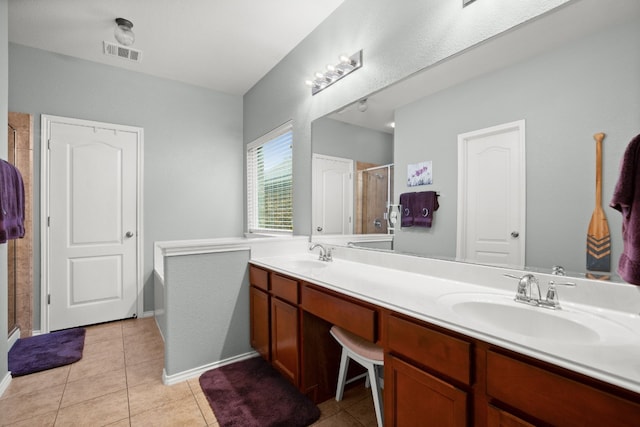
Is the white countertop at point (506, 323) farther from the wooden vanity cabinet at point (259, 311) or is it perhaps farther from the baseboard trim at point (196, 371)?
the baseboard trim at point (196, 371)

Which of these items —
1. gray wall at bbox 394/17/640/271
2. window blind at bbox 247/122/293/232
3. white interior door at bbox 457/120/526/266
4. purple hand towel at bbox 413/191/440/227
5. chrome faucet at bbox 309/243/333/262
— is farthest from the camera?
window blind at bbox 247/122/293/232

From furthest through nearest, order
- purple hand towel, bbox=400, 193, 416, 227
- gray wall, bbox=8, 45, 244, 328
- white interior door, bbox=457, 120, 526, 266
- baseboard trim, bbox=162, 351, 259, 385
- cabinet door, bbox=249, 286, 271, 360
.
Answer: gray wall, bbox=8, 45, 244, 328
cabinet door, bbox=249, 286, 271, 360
baseboard trim, bbox=162, 351, 259, 385
purple hand towel, bbox=400, 193, 416, 227
white interior door, bbox=457, 120, 526, 266

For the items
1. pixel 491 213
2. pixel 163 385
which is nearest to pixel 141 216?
pixel 163 385

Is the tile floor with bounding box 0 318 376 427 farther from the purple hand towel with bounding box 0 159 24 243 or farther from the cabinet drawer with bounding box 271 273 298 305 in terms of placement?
the purple hand towel with bounding box 0 159 24 243

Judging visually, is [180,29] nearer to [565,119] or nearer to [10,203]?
[10,203]

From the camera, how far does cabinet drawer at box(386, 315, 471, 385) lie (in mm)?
908

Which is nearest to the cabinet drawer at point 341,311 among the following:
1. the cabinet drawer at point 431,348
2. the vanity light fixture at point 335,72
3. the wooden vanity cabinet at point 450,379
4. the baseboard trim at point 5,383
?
the wooden vanity cabinet at point 450,379

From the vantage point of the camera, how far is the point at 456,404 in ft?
3.04

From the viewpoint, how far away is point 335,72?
226cm

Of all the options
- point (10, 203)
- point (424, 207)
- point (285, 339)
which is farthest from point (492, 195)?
point (10, 203)

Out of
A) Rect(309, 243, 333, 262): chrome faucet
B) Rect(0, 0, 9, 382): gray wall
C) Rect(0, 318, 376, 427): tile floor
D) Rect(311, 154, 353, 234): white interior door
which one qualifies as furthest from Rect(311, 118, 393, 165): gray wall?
Rect(0, 0, 9, 382): gray wall

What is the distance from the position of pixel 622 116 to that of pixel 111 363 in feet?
11.0

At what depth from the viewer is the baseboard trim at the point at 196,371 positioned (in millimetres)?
2041

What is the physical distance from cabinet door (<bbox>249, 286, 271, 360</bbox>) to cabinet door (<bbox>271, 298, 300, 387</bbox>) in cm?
9
